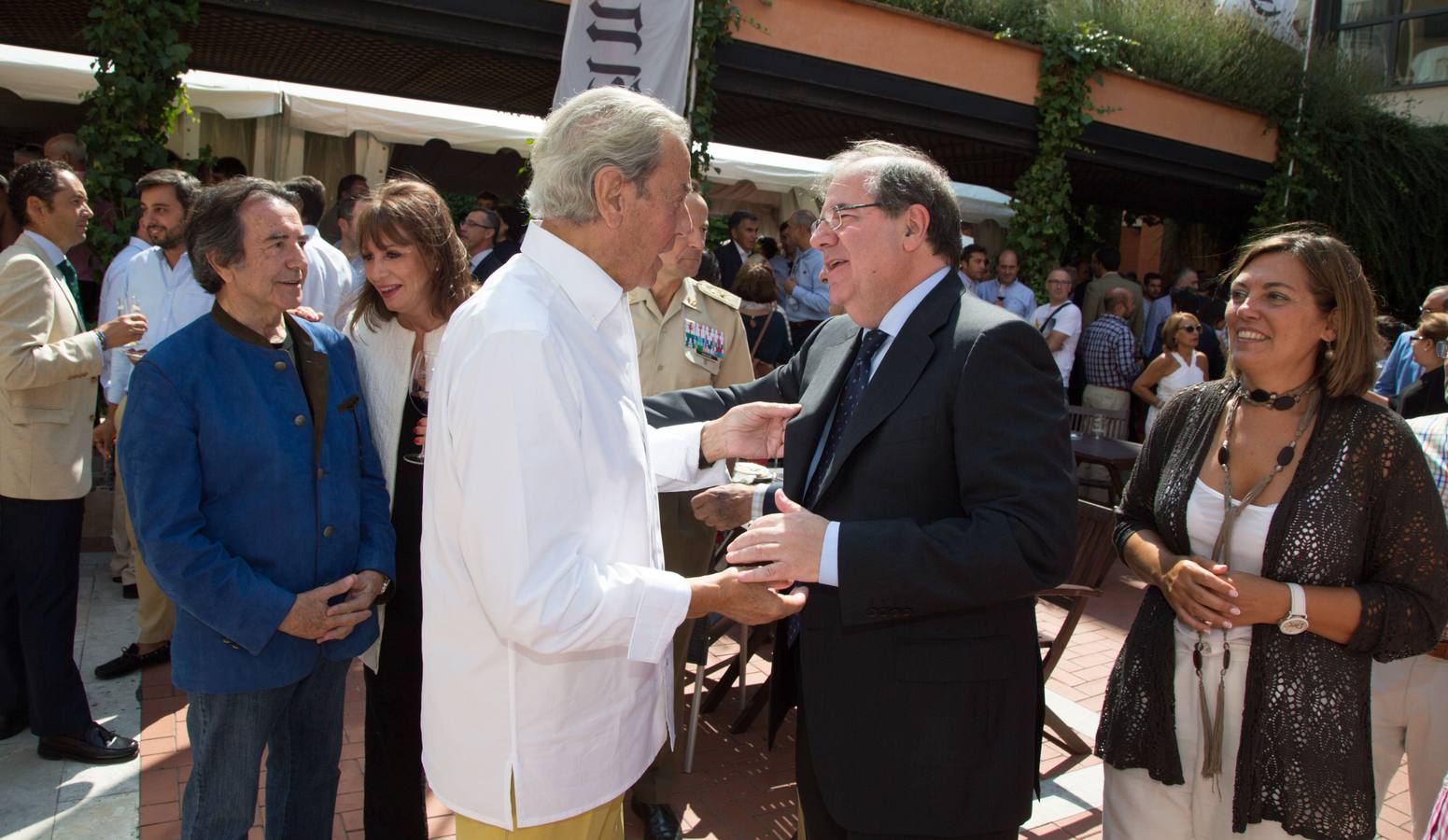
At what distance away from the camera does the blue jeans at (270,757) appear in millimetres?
2160

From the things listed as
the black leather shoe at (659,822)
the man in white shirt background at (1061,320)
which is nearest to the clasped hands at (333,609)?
the black leather shoe at (659,822)

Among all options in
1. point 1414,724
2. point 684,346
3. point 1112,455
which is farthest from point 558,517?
point 1112,455

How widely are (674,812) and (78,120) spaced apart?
392 inches

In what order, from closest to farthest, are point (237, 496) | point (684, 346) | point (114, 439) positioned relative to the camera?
point (237, 496)
point (684, 346)
point (114, 439)

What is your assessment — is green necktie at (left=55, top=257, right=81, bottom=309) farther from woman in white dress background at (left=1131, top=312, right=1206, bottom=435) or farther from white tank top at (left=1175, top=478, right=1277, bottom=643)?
woman in white dress background at (left=1131, top=312, right=1206, bottom=435)

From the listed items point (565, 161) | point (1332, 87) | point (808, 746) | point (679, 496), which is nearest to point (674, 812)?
point (679, 496)

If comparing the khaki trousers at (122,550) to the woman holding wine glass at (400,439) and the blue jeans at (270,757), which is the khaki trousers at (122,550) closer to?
the woman holding wine glass at (400,439)

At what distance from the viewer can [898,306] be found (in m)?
1.92

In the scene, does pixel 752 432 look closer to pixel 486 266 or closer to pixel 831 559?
pixel 831 559

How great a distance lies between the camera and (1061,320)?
8508 millimetres

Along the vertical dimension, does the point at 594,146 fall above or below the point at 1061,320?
below

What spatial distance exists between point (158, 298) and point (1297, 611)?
178 inches

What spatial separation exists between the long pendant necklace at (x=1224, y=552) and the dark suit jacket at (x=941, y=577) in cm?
50

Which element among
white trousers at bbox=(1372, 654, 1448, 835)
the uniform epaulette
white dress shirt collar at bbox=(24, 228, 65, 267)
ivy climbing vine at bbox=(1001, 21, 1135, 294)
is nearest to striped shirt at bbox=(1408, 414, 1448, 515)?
white trousers at bbox=(1372, 654, 1448, 835)
